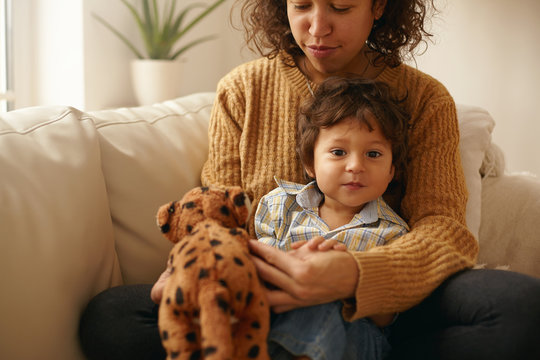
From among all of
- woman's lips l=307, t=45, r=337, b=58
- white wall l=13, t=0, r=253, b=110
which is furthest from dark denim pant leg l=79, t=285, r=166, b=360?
white wall l=13, t=0, r=253, b=110

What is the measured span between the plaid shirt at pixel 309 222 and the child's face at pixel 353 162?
0.16 ft

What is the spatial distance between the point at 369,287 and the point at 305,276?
130mm

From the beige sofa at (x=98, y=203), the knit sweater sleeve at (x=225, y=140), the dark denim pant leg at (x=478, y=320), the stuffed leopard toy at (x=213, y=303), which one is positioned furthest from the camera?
the knit sweater sleeve at (x=225, y=140)

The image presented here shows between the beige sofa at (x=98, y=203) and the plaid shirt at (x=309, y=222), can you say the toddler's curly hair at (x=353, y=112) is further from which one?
the beige sofa at (x=98, y=203)

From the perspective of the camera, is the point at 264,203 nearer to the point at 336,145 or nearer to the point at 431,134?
the point at 336,145

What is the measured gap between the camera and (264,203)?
1.34 meters

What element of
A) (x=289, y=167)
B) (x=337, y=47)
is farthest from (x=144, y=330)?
(x=337, y=47)

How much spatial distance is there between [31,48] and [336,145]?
5.09 feet

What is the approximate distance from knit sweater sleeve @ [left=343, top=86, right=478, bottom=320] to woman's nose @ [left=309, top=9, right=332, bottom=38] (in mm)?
300

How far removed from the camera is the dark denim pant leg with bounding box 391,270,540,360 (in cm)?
97

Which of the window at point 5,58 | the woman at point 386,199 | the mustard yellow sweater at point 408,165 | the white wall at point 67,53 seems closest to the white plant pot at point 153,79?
the white wall at point 67,53

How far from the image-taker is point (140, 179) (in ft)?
4.42

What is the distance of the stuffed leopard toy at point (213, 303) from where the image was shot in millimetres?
837

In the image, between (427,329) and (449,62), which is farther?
(449,62)
